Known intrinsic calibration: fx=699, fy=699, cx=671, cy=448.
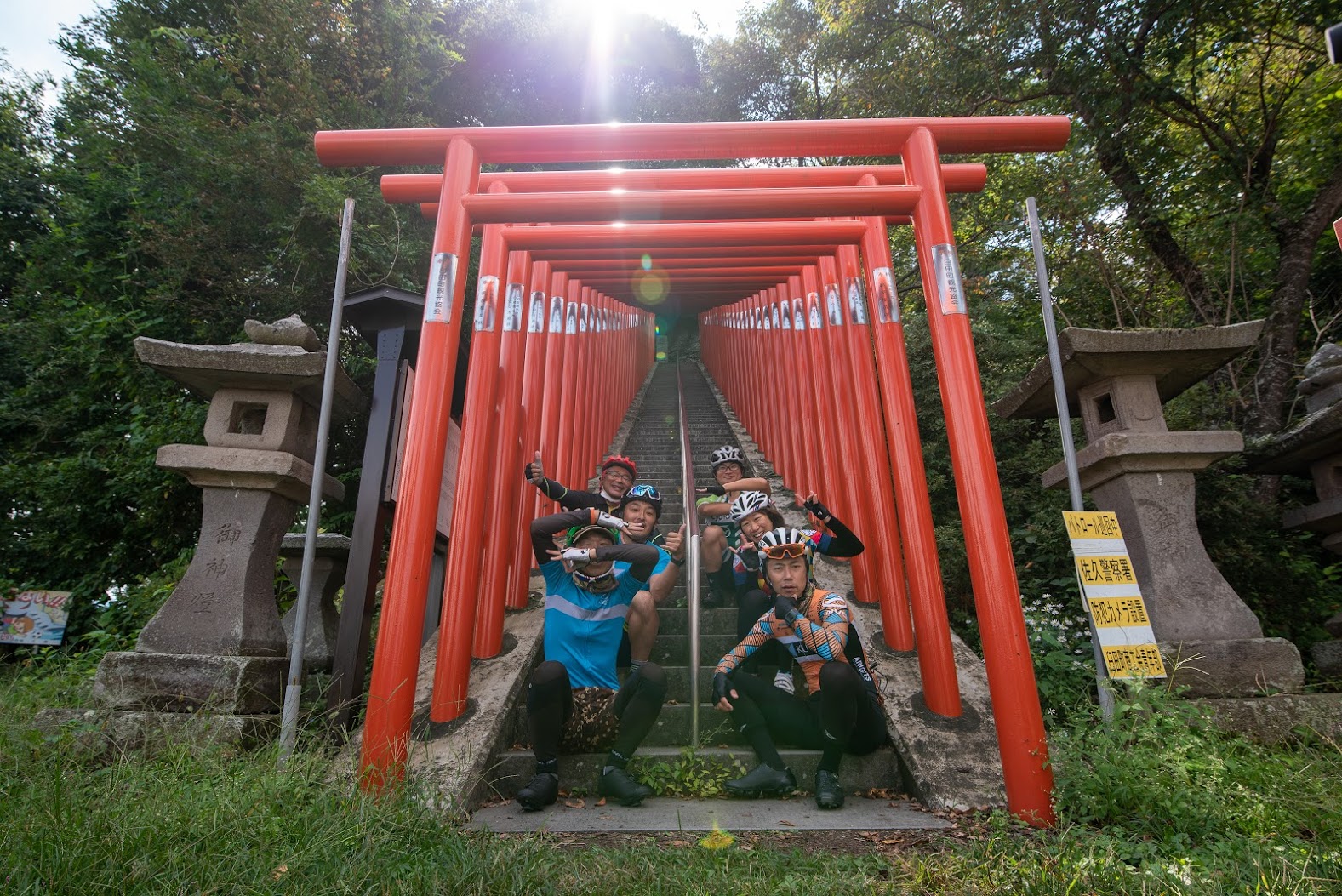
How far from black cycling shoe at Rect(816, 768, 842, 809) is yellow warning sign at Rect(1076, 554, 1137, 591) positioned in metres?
1.64

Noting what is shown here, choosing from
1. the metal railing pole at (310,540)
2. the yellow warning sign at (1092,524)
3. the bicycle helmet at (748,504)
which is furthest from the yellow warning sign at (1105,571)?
the metal railing pole at (310,540)

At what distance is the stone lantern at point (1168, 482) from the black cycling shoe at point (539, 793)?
139 inches

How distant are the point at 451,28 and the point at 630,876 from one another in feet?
51.0

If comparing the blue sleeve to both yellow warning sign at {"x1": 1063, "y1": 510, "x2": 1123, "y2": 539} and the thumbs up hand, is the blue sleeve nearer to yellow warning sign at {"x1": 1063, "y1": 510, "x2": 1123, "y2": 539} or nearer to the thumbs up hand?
the thumbs up hand

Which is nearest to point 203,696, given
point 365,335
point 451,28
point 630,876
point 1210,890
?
point 365,335

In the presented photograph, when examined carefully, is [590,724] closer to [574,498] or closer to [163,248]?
[574,498]

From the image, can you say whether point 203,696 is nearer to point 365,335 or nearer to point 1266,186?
point 365,335

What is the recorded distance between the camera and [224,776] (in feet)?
9.02

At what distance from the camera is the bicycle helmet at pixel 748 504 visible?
4594 mm

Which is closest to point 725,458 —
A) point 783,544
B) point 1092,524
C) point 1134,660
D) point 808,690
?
point 783,544

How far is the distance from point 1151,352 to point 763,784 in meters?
3.67

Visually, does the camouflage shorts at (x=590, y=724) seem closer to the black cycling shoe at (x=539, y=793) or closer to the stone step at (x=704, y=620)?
the black cycling shoe at (x=539, y=793)

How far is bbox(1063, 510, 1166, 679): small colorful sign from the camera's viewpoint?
3.50 meters

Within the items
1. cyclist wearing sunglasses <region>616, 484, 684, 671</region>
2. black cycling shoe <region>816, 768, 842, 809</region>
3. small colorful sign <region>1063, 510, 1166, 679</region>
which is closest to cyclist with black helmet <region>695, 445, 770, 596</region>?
cyclist wearing sunglasses <region>616, 484, 684, 671</region>
